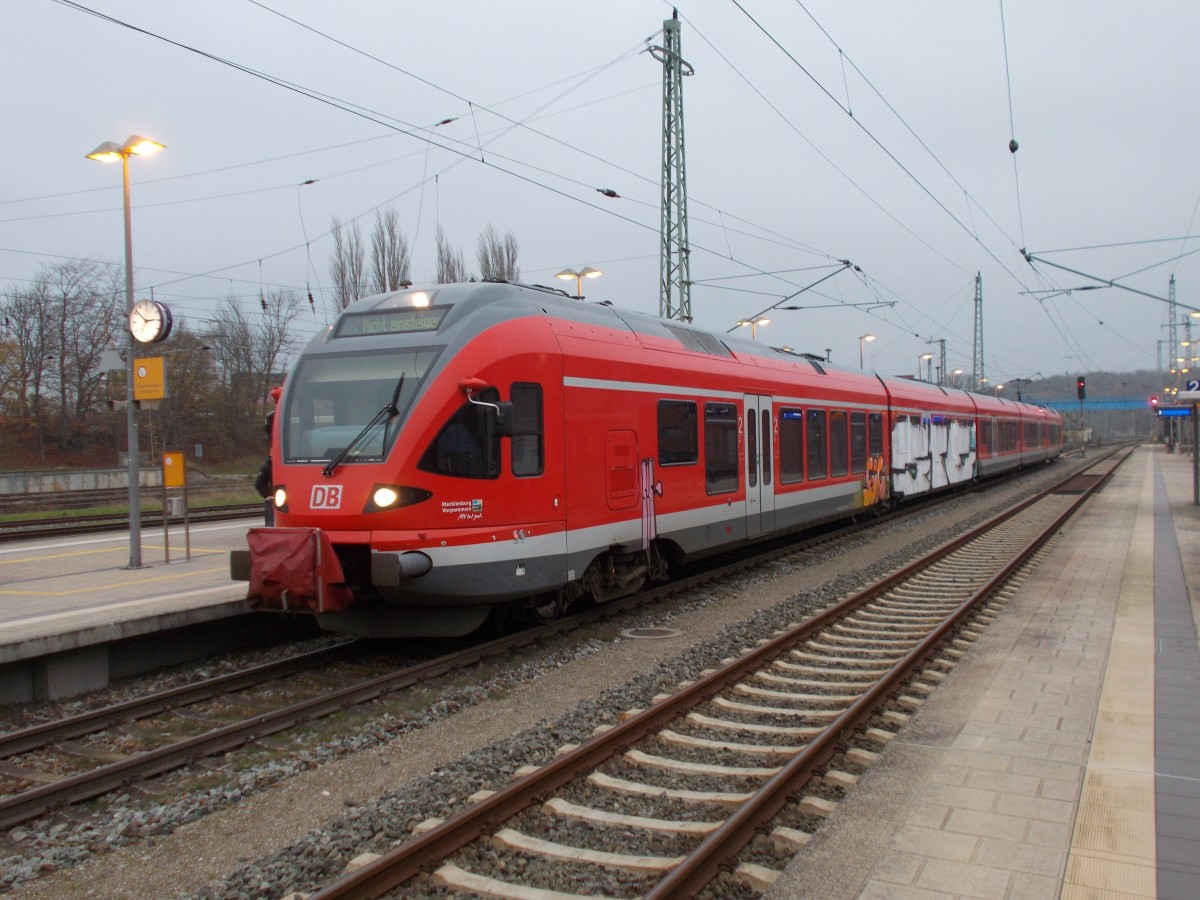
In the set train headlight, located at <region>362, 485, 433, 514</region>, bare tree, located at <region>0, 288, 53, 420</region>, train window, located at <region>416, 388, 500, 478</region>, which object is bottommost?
train headlight, located at <region>362, 485, 433, 514</region>

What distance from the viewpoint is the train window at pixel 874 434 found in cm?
1847

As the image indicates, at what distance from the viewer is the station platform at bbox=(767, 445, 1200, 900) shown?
12.8 ft

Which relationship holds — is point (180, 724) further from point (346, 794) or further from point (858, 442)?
point (858, 442)

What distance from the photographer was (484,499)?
791 cm

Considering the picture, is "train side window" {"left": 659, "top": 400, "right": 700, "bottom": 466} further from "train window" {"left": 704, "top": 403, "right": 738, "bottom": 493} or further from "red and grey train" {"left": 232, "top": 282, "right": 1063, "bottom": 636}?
"train window" {"left": 704, "top": 403, "right": 738, "bottom": 493}

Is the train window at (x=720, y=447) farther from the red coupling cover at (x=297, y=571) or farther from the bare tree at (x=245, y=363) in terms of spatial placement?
the bare tree at (x=245, y=363)

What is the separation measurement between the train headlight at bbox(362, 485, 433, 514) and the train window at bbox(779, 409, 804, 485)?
7.77m

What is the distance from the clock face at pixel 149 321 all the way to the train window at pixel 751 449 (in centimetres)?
825

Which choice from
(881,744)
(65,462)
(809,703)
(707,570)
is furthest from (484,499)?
(65,462)

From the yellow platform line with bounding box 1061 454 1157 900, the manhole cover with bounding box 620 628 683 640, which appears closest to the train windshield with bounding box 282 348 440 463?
the manhole cover with bounding box 620 628 683 640

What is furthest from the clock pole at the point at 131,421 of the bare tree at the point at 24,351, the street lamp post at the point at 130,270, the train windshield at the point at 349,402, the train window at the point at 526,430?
the bare tree at the point at 24,351

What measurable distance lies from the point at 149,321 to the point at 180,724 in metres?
7.62

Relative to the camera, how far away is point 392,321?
27.8ft

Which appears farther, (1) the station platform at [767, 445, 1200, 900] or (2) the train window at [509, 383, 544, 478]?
(2) the train window at [509, 383, 544, 478]
